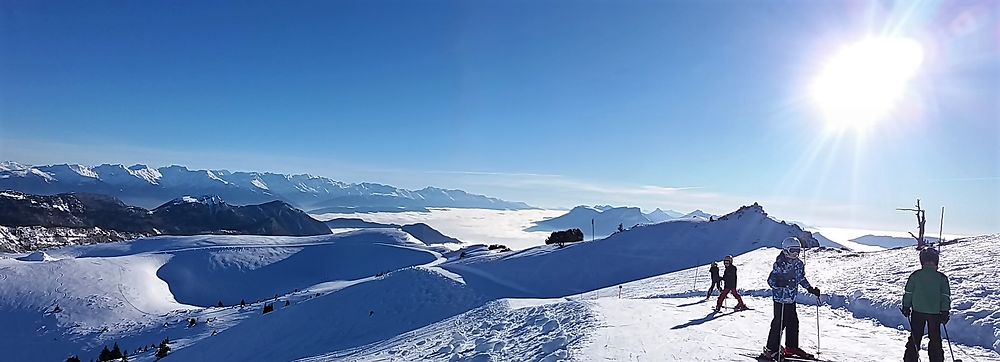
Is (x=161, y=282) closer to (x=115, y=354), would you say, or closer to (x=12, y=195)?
(x=115, y=354)

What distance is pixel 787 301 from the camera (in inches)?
342

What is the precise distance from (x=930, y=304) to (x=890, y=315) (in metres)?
6.76

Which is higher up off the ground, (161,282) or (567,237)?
(567,237)

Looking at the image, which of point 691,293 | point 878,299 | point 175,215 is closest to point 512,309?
point 691,293

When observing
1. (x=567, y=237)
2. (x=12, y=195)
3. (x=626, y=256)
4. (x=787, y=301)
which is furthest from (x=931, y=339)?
(x=12, y=195)

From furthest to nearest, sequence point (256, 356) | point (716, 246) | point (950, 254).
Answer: point (716, 246), point (950, 254), point (256, 356)

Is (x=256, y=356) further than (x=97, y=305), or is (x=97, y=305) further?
(x=97, y=305)

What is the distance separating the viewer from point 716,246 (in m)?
35.2

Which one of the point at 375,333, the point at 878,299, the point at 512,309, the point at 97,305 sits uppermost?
the point at 878,299

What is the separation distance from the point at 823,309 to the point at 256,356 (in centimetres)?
1734

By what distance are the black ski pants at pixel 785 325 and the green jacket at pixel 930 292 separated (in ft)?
5.27

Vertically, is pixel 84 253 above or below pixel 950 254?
below

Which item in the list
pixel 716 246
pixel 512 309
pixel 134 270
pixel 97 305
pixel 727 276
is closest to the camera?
pixel 727 276

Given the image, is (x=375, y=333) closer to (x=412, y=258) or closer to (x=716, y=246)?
(x=716, y=246)
